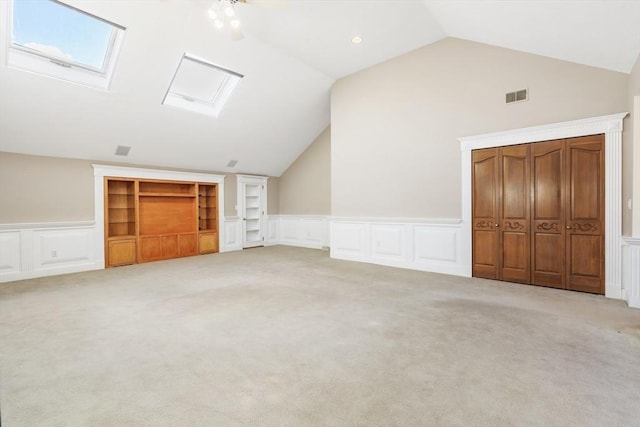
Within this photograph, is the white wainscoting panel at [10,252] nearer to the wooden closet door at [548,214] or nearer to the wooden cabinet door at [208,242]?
the wooden cabinet door at [208,242]

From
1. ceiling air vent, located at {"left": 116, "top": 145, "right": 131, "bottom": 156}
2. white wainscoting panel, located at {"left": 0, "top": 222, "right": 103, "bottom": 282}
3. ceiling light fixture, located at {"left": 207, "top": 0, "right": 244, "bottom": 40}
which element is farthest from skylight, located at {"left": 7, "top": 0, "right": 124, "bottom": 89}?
white wainscoting panel, located at {"left": 0, "top": 222, "right": 103, "bottom": 282}

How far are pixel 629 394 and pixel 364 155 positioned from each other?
4870 millimetres

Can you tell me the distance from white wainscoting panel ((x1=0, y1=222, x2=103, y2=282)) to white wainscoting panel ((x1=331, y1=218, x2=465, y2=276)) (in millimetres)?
4750

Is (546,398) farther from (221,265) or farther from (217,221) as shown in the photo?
(217,221)

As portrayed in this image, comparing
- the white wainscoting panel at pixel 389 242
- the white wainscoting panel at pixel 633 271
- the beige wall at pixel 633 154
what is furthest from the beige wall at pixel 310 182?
the white wainscoting panel at pixel 633 271

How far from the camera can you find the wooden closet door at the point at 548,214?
405 cm

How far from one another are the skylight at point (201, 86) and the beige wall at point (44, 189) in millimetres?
2149

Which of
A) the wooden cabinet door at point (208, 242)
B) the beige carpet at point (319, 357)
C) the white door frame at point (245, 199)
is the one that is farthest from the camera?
the white door frame at point (245, 199)

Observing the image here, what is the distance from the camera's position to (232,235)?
26.8 feet

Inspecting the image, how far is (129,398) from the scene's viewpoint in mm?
1772

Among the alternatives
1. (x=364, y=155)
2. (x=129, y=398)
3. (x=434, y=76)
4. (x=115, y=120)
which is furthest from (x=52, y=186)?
(x=434, y=76)

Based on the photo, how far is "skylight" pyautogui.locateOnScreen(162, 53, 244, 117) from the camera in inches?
209

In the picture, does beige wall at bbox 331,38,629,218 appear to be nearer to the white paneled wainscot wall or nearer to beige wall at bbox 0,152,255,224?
the white paneled wainscot wall

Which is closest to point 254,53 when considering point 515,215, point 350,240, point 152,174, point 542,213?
point 152,174
